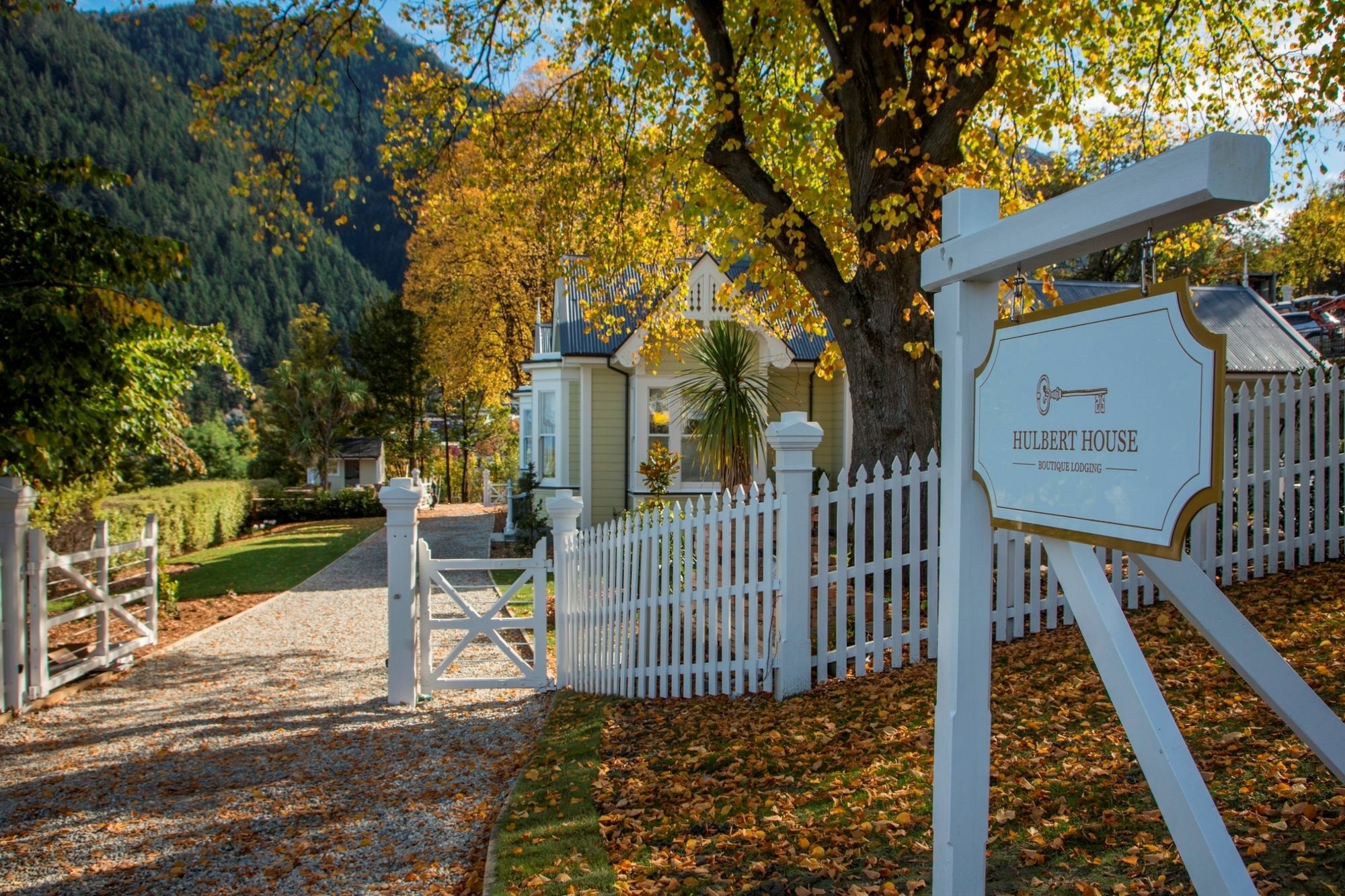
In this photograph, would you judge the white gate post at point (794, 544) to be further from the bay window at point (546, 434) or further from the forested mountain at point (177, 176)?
the forested mountain at point (177, 176)

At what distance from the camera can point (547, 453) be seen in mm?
17844

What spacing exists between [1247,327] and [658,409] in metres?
13.4

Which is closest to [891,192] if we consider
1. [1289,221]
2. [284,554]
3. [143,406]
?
[143,406]

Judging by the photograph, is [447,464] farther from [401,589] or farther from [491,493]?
[401,589]

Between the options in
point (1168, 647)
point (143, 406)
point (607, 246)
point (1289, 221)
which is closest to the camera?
point (1168, 647)

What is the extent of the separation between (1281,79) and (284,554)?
19.4m

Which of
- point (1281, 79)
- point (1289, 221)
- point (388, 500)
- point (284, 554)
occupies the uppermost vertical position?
point (1289, 221)

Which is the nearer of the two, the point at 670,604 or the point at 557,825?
the point at 557,825

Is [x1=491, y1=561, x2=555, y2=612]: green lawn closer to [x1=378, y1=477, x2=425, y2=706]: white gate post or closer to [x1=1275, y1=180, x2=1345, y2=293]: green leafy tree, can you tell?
[x1=378, y1=477, x2=425, y2=706]: white gate post

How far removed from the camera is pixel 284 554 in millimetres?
19375

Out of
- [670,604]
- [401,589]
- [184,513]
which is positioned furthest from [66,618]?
[184,513]

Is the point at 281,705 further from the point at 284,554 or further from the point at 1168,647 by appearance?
the point at 284,554

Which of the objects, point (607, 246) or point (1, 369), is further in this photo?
point (607, 246)

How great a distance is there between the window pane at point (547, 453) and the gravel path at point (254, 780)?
26.2 ft
